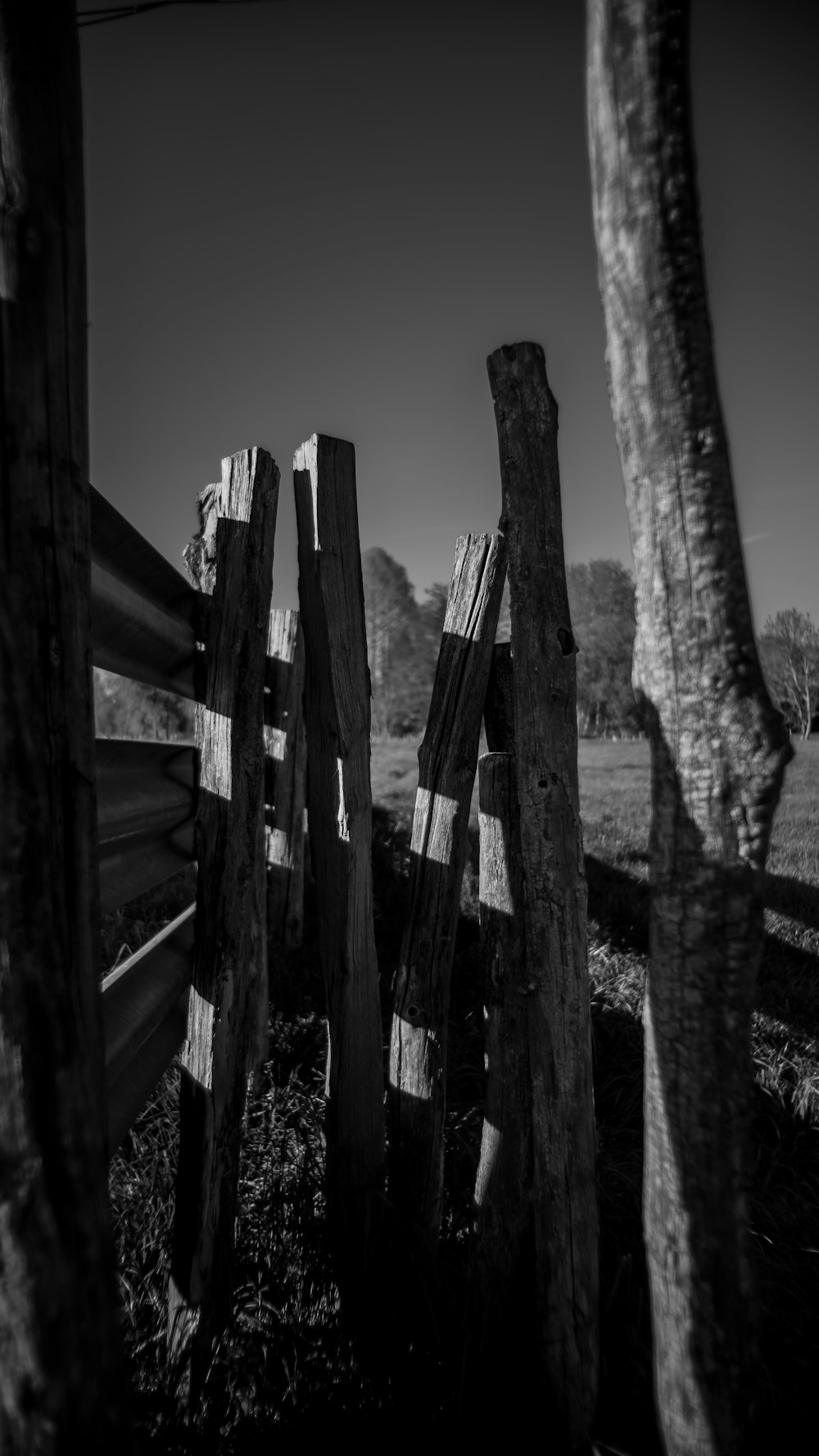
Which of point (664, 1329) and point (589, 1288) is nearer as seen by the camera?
point (664, 1329)

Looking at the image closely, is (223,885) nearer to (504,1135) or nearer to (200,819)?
(200,819)

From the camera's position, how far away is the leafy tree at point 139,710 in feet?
103

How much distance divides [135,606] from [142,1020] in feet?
3.97

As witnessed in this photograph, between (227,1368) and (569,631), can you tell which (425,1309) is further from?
(569,631)

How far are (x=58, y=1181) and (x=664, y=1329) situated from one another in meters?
1.26

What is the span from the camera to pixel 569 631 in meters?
1.91

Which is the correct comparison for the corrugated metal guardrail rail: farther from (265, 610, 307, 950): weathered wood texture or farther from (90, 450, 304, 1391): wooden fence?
(265, 610, 307, 950): weathered wood texture

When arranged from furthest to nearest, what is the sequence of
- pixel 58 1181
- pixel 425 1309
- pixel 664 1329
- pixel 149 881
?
1. pixel 149 881
2. pixel 425 1309
3. pixel 664 1329
4. pixel 58 1181

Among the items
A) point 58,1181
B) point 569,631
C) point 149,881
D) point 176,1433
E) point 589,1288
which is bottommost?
point 176,1433

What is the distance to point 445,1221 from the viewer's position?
2430 mm

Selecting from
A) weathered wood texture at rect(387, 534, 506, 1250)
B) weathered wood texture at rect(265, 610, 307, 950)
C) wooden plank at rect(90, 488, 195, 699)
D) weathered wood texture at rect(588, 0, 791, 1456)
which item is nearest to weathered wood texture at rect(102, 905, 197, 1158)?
weathered wood texture at rect(387, 534, 506, 1250)

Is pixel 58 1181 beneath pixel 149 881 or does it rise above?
beneath

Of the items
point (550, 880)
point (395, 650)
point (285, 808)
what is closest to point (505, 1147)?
point (550, 880)

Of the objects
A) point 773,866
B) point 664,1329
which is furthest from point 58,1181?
point 773,866
